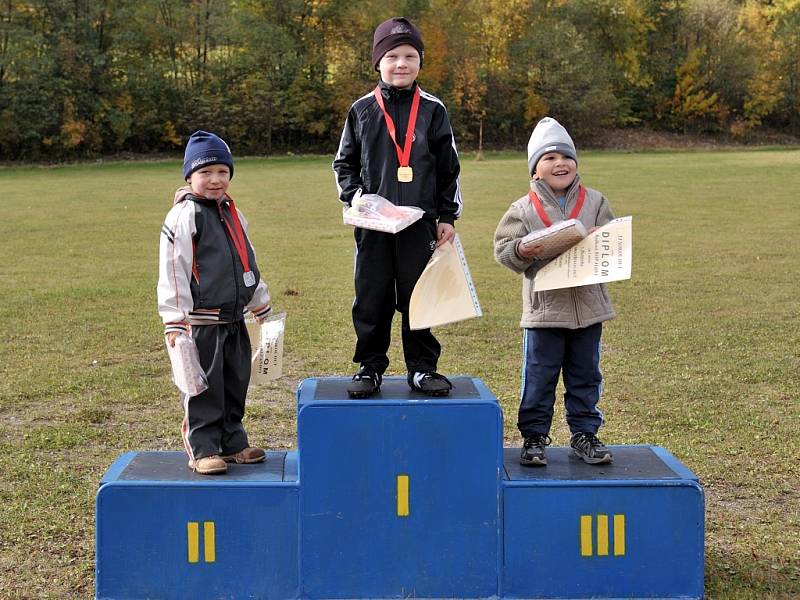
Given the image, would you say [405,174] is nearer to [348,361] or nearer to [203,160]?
[203,160]

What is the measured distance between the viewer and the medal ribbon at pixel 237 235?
182 inches

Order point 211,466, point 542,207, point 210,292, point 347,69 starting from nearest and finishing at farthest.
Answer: point 211,466
point 210,292
point 542,207
point 347,69

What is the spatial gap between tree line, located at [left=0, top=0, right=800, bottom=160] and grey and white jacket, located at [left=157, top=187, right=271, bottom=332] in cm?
4673

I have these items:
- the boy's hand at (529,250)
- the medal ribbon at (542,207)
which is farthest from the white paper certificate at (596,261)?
the medal ribbon at (542,207)

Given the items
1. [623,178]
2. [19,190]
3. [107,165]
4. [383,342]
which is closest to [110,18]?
[107,165]

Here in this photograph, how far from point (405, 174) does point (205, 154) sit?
84cm

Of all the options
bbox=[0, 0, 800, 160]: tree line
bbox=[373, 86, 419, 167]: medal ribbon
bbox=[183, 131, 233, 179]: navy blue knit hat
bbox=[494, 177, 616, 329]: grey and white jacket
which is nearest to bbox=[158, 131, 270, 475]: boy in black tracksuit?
bbox=[183, 131, 233, 179]: navy blue knit hat

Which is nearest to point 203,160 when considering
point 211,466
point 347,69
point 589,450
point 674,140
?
point 211,466

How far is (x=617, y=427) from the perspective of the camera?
666 cm

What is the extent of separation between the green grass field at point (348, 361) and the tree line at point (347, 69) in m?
34.0

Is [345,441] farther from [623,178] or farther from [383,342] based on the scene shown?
[623,178]

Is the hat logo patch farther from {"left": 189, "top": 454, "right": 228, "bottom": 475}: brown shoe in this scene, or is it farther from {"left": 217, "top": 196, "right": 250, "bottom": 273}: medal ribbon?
{"left": 189, "top": 454, "right": 228, "bottom": 475}: brown shoe

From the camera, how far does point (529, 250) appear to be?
15.2ft

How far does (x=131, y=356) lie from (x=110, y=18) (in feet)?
171
